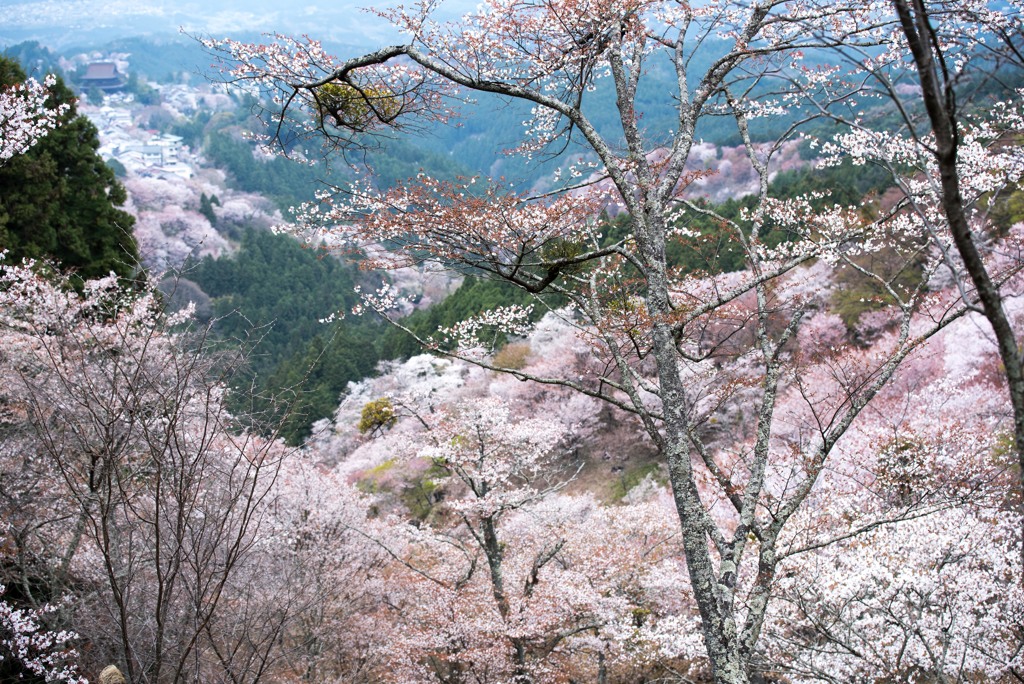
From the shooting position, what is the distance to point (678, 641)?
10570mm

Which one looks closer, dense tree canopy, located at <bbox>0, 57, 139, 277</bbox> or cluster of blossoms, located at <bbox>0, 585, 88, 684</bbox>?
cluster of blossoms, located at <bbox>0, 585, 88, 684</bbox>

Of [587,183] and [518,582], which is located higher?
[587,183]

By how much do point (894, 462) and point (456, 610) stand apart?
304 inches

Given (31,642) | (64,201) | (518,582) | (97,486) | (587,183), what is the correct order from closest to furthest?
(97,486)
(587,183)
(31,642)
(518,582)
(64,201)

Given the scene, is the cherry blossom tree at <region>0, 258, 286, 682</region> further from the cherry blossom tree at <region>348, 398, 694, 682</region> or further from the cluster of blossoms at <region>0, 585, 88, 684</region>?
the cherry blossom tree at <region>348, 398, 694, 682</region>

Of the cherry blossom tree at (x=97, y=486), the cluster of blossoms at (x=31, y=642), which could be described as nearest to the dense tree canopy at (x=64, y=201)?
the cherry blossom tree at (x=97, y=486)

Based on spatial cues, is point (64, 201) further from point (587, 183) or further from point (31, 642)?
point (587, 183)

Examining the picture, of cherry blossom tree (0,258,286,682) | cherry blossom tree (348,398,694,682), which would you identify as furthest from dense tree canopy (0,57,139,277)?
cherry blossom tree (348,398,694,682)

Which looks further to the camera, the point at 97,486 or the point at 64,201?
the point at 64,201

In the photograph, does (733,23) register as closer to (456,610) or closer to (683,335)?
(683,335)

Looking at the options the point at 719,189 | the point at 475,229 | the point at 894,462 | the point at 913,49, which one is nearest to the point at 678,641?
the point at 894,462

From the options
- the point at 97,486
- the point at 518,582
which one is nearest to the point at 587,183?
the point at 97,486

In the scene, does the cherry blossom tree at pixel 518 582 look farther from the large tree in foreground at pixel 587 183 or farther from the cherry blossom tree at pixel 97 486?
the large tree in foreground at pixel 587 183

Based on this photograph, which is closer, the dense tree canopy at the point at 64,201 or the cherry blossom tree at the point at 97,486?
the cherry blossom tree at the point at 97,486
